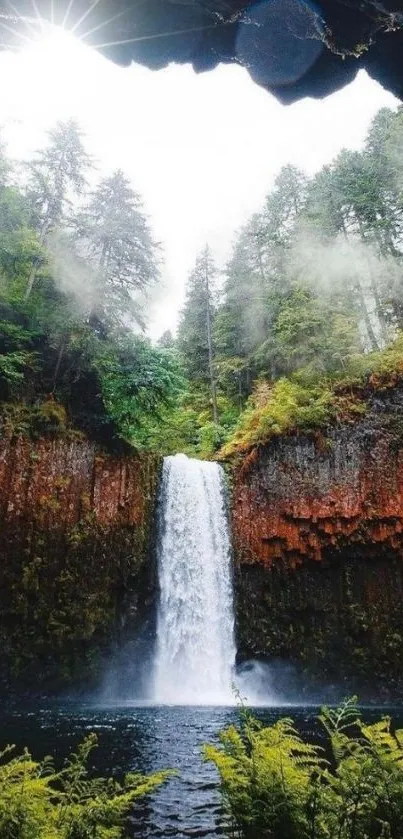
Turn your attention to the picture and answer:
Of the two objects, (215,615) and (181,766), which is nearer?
(181,766)

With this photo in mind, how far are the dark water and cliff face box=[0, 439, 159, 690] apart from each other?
5.43ft

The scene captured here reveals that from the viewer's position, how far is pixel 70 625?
55.3ft

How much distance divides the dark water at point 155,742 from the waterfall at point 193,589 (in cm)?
278

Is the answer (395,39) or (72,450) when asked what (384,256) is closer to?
(72,450)

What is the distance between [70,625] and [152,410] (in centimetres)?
823

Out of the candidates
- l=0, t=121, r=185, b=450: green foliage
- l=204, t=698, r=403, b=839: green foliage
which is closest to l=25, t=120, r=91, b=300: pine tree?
l=0, t=121, r=185, b=450: green foliage

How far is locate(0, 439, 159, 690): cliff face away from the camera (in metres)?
16.0

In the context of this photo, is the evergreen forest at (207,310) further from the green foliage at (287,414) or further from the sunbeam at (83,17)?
the sunbeam at (83,17)

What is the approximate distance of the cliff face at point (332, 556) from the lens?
18.8 m

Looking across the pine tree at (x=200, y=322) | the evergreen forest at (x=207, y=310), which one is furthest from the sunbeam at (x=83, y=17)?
the pine tree at (x=200, y=322)

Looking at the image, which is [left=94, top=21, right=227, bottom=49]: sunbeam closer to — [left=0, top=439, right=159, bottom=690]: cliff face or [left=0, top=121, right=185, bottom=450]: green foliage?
[left=0, top=121, right=185, bottom=450]: green foliage

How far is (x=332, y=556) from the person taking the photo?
19625 millimetres

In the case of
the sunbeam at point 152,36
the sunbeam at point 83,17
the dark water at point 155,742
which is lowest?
the dark water at point 155,742

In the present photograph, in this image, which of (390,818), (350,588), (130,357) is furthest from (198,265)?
(390,818)
